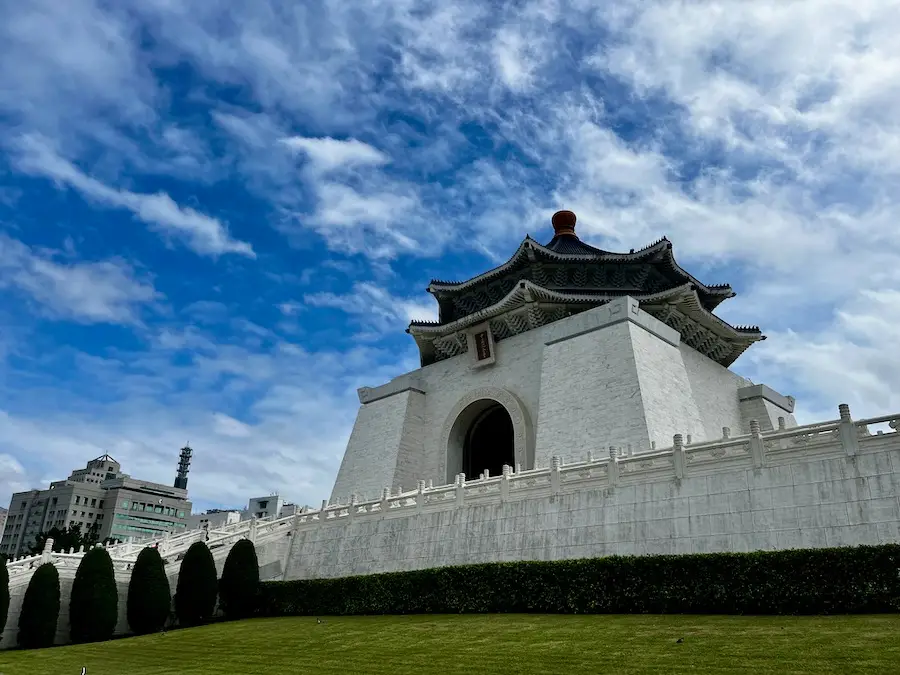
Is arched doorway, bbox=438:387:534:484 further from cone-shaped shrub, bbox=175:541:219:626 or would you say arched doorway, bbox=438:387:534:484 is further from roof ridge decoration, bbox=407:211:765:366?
cone-shaped shrub, bbox=175:541:219:626

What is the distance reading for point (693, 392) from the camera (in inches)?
995

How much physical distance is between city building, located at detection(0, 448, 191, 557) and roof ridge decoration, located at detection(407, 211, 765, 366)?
5135cm

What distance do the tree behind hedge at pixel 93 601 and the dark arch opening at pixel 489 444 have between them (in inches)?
562

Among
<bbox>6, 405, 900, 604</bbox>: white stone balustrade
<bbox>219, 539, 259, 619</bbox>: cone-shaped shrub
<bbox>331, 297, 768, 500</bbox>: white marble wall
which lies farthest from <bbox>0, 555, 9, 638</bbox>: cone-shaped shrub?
<bbox>331, 297, 768, 500</bbox>: white marble wall

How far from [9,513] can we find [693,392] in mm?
74870

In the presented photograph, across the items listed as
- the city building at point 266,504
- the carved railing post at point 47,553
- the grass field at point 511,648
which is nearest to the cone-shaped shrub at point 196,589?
the grass field at point 511,648

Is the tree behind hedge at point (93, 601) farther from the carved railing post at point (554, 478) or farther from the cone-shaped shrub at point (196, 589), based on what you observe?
the carved railing post at point (554, 478)

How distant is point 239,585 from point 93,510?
63675 mm

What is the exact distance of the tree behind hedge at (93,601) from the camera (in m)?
16.2

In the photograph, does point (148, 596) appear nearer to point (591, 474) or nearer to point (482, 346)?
point (591, 474)

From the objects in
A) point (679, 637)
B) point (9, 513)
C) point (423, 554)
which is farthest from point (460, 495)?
point (9, 513)

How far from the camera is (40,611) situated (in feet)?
52.4

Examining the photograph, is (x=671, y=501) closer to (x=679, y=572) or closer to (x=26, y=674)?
Result: (x=679, y=572)

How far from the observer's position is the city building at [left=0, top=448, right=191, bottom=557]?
7094cm
